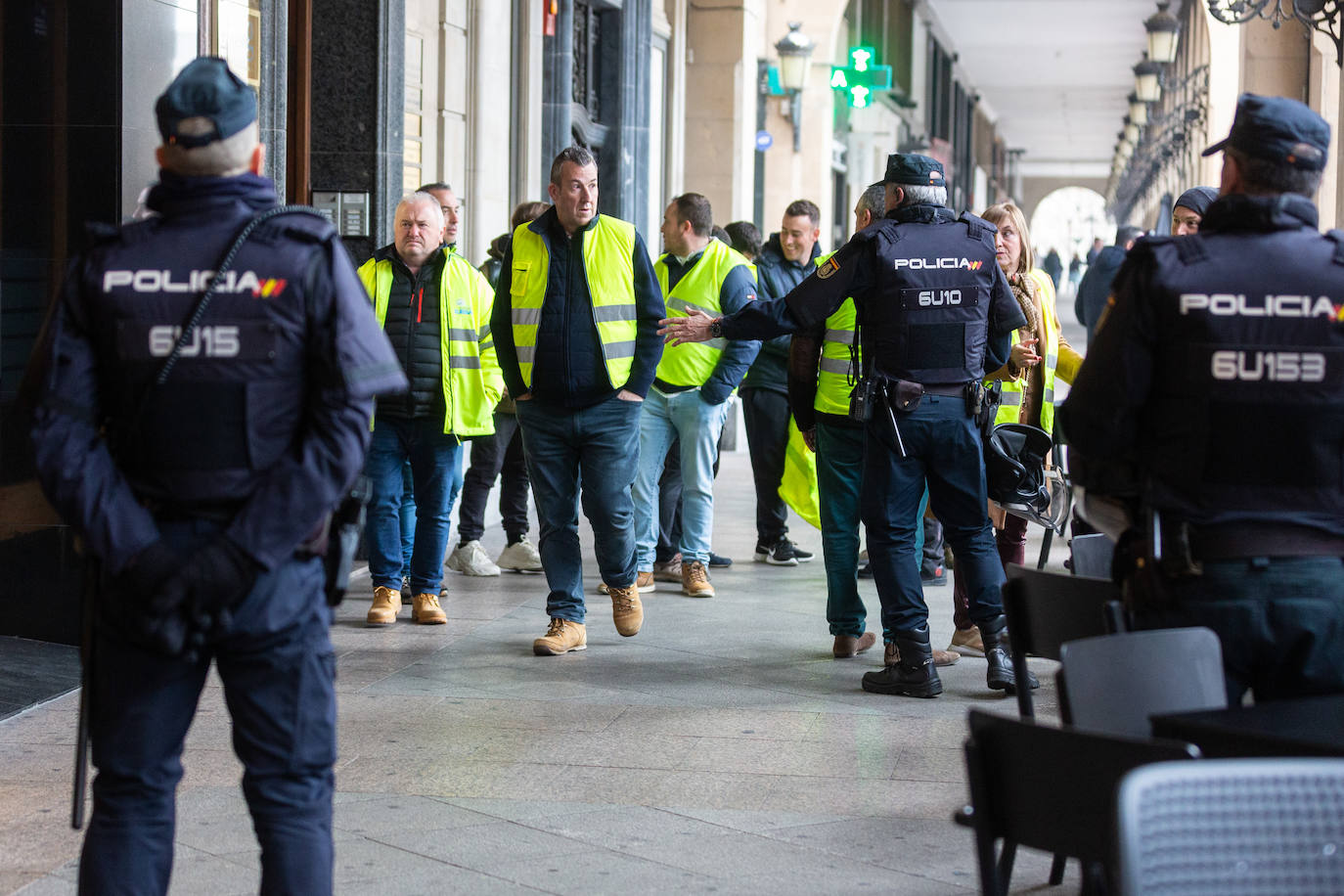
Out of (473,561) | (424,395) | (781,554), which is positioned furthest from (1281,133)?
(781,554)

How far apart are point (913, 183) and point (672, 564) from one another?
3.48 metres

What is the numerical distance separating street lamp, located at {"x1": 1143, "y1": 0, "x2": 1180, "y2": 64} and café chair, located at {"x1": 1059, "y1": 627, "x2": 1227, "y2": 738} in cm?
1798

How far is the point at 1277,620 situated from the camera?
10.8ft

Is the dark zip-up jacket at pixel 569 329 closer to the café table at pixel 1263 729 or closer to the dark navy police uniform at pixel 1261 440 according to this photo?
the dark navy police uniform at pixel 1261 440

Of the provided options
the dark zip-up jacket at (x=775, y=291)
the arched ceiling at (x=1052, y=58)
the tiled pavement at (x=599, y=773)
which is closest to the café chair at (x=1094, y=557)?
the tiled pavement at (x=599, y=773)

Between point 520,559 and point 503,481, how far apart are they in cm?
51

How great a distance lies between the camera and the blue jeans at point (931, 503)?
597 centimetres

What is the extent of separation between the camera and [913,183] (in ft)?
19.7

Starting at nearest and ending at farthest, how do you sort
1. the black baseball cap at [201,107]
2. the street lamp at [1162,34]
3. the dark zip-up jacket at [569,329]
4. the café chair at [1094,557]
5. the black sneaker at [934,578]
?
1. the black baseball cap at [201,107]
2. the café chair at [1094,557]
3. the dark zip-up jacket at [569,329]
4. the black sneaker at [934,578]
5. the street lamp at [1162,34]

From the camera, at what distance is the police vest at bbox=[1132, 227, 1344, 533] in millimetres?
3311

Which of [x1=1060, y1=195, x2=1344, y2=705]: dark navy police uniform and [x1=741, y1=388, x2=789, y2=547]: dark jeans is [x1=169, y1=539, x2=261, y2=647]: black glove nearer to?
[x1=1060, y1=195, x2=1344, y2=705]: dark navy police uniform

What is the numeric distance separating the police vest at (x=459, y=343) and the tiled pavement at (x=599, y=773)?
3.10 feet

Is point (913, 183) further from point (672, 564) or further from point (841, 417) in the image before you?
point (672, 564)

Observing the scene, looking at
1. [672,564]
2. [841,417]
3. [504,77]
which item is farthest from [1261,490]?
[504,77]
